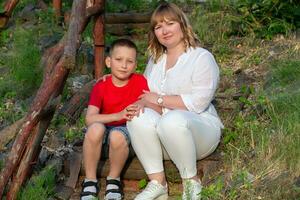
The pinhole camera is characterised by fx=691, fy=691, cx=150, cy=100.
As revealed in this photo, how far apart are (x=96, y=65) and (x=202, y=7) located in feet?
6.57

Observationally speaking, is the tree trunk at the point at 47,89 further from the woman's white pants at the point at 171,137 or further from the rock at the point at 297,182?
the rock at the point at 297,182

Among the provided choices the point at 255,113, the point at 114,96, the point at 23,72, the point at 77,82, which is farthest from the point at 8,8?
the point at 255,113

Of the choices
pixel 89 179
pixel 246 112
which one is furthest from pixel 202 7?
pixel 89 179

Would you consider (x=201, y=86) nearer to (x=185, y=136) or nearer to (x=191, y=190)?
(x=185, y=136)

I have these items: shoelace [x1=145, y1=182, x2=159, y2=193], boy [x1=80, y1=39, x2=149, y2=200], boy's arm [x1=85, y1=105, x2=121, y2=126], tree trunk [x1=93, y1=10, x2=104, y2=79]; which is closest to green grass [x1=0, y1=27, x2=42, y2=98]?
tree trunk [x1=93, y1=10, x2=104, y2=79]

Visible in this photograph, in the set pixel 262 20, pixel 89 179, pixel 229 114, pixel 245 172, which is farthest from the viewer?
pixel 262 20

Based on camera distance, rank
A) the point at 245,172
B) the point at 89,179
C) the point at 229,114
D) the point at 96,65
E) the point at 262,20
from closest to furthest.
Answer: the point at 245,172, the point at 89,179, the point at 229,114, the point at 96,65, the point at 262,20

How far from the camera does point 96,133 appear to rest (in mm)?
4633

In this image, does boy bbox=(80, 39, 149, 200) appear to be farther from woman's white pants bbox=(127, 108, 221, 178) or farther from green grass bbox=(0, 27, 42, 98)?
green grass bbox=(0, 27, 42, 98)

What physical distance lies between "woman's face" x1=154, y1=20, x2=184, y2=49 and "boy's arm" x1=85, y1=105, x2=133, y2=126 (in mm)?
569

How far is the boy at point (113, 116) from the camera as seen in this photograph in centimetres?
466

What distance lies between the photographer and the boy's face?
15.7 feet

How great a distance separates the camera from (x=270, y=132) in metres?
5.03

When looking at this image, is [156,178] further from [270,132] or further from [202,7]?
[202,7]
